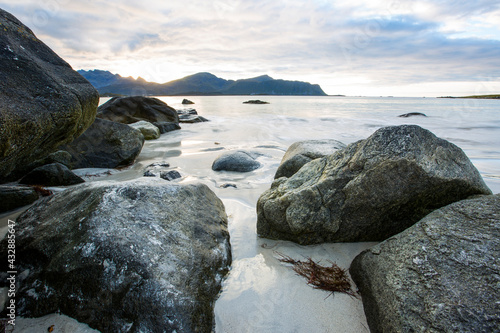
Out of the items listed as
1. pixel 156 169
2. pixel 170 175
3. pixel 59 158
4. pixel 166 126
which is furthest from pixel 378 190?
pixel 166 126

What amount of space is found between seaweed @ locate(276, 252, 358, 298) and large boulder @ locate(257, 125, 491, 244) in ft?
1.12

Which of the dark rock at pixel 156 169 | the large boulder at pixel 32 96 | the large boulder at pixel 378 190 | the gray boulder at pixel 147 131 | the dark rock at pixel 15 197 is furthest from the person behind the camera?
the gray boulder at pixel 147 131

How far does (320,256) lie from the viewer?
2846mm

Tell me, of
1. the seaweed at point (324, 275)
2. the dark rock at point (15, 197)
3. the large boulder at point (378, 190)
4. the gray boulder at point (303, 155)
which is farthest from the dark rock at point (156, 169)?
the seaweed at point (324, 275)

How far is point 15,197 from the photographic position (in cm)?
361

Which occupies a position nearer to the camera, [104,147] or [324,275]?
[324,275]

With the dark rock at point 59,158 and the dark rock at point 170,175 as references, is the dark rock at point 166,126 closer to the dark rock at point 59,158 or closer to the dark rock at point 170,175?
the dark rock at point 59,158

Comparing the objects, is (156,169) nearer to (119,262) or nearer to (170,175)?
(170,175)

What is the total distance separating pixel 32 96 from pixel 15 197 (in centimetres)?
193

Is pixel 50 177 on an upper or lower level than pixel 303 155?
lower

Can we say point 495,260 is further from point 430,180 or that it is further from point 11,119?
point 11,119

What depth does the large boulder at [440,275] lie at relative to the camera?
5.23 ft

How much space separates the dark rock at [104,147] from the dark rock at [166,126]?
5.43 m

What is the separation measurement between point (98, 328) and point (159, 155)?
6411 millimetres
